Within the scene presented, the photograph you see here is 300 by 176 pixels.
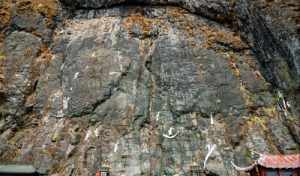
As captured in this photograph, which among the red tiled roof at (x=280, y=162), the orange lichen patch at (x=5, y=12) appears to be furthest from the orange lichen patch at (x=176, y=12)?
the red tiled roof at (x=280, y=162)

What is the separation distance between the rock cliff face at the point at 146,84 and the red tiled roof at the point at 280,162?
14.4 ft

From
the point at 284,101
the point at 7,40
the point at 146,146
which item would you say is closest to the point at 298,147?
the point at 284,101

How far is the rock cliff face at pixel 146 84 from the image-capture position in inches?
771

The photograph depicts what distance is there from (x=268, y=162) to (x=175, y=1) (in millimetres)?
15391

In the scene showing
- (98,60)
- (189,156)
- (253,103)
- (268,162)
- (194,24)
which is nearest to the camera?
(268,162)

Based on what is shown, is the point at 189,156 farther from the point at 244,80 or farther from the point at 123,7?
the point at 123,7

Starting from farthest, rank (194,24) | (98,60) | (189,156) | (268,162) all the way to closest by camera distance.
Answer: (194,24), (98,60), (189,156), (268,162)

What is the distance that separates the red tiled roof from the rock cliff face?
440 centimetres

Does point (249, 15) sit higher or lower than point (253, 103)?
higher

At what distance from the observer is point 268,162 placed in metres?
14.4

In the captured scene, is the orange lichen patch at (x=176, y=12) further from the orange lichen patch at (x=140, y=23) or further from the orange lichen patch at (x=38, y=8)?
the orange lichen patch at (x=38, y=8)

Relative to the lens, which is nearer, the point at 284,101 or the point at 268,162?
the point at 268,162

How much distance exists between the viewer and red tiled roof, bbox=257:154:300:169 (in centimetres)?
1421

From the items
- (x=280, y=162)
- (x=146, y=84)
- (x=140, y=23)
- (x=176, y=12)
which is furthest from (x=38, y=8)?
(x=280, y=162)
